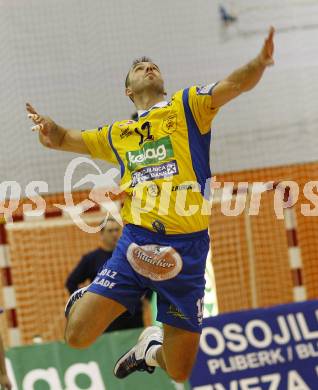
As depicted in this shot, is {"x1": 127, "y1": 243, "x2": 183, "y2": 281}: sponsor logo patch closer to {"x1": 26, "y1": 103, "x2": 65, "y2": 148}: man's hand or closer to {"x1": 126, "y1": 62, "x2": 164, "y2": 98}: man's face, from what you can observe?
{"x1": 26, "y1": 103, "x2": 65, "y2": 148}: man's hand

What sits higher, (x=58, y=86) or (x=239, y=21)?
(x=239, y=21)

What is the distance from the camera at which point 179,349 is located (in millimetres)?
6398

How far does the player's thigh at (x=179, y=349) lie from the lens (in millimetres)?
6398

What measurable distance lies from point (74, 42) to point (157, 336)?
5.76 metres

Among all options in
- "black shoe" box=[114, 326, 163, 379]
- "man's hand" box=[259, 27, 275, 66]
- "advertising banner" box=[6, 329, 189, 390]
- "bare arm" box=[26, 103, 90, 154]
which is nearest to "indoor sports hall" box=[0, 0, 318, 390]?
"advertising banner" box=[6, 329, 189, 390]

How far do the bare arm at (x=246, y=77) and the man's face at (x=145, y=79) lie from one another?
23.4 inches

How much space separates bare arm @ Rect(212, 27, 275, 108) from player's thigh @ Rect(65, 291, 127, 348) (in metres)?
1.66

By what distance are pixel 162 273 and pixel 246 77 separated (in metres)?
1.56

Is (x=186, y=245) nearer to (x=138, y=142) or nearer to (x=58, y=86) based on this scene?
(x=138, y=142)

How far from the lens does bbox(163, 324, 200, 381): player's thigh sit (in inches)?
252

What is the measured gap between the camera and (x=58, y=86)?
37.8ft

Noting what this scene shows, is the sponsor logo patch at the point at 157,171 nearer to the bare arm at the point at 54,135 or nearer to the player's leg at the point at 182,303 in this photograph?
the player's leg at the point at 182,303

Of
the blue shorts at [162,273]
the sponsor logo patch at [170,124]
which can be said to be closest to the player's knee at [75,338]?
the blue shorts at [162,273]

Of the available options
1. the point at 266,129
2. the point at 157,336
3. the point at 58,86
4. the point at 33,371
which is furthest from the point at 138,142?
the point at 266,129
